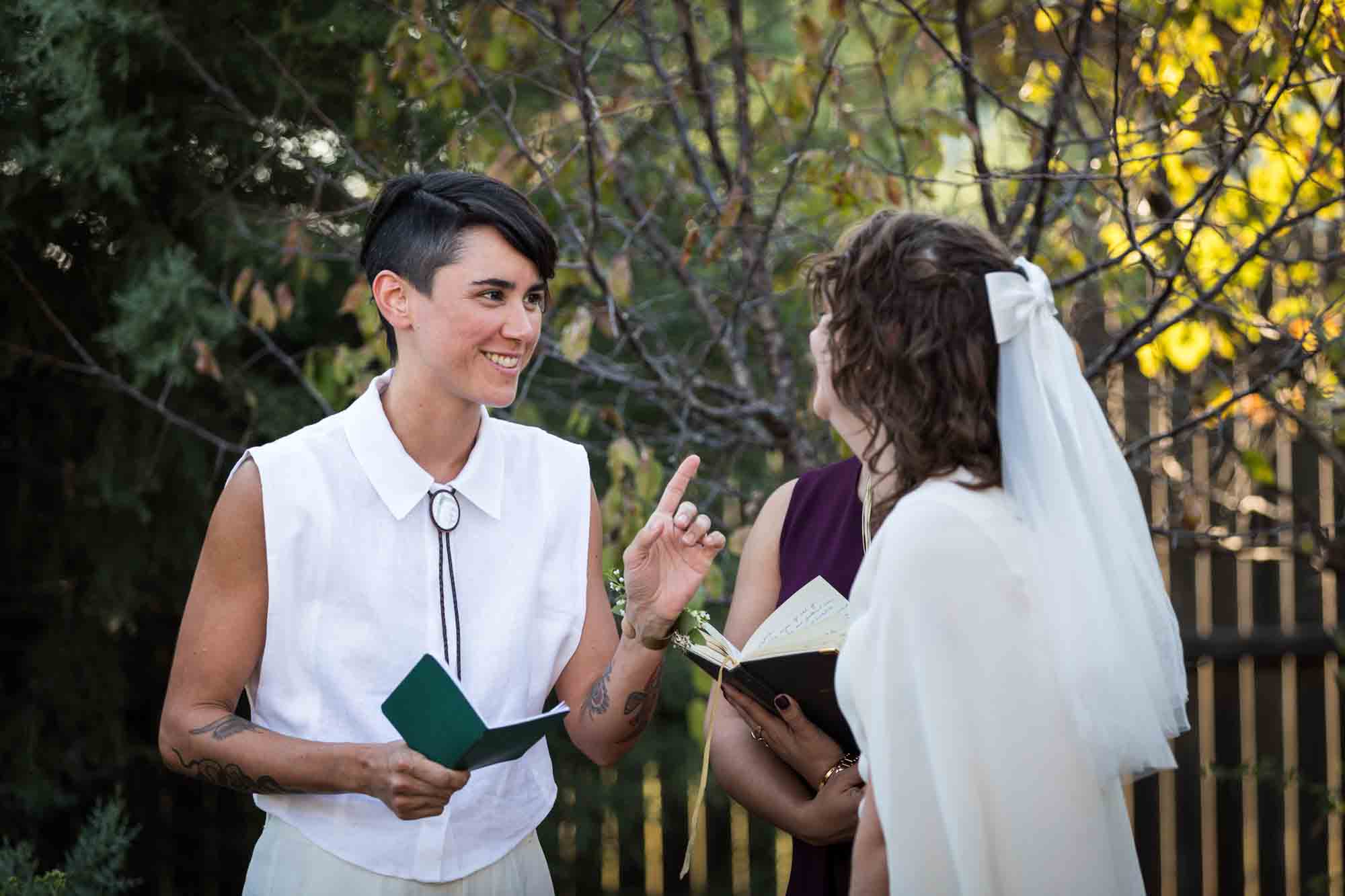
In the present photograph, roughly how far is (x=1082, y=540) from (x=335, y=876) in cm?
137

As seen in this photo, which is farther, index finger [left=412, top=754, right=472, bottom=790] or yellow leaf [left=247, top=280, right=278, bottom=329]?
yellow leaf [left=247, top=280, right=278, bottom=329]

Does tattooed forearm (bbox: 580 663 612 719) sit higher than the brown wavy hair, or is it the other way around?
the brown wavy hair

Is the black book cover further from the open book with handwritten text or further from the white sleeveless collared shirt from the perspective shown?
the white sleeveless collared shirt

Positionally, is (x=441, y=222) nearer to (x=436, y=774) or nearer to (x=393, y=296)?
(x=393, y=296)

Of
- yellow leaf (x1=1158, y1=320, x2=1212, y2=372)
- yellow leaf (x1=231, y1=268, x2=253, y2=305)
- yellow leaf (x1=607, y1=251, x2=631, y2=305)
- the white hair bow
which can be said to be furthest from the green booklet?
yellow leaf (x1=1158, y1=320, x2=1212, y2=372)

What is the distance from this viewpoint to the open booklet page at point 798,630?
6.84ft

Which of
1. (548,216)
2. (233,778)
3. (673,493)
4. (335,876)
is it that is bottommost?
(335,876)

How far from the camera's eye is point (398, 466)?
240 centimetres

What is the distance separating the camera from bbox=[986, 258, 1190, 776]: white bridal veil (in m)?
1.76

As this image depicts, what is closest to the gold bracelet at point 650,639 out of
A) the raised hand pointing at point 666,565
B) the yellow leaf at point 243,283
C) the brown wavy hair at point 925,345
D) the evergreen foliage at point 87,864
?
the raised hand pointing at point 666,565

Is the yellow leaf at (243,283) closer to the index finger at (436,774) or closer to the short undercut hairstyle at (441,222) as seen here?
the short undercut hairstyle at (441,222)

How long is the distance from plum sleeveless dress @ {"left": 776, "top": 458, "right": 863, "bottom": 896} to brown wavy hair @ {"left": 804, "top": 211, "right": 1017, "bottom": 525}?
488mm

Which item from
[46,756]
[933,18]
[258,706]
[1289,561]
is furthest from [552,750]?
[1289,561]

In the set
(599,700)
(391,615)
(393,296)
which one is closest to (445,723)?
(391,615)
